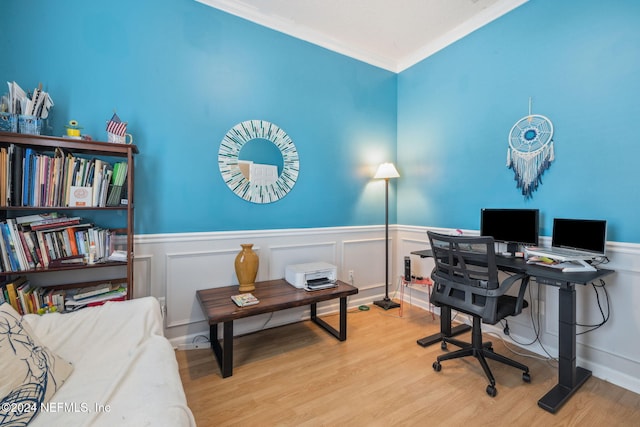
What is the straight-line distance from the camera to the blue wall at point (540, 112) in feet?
6.17

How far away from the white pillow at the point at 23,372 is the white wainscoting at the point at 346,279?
1.05m

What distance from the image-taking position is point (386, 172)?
313 cm

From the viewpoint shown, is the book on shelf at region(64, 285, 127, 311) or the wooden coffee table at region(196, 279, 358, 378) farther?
the wooden coffee table at region(196, 279, 358, 378)

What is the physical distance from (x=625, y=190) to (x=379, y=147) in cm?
216

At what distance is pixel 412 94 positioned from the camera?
3.37 metres

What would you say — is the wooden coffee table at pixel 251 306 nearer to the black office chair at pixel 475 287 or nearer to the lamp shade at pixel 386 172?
the black office chair at pixel 475 287

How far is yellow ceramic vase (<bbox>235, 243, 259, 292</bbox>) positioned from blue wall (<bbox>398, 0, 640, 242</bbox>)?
6.63 feet

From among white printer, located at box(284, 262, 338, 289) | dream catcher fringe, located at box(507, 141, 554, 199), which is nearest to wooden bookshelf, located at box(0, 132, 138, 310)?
white printer, located at box(284, 262, 338, 289)

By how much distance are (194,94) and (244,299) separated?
1774 mm

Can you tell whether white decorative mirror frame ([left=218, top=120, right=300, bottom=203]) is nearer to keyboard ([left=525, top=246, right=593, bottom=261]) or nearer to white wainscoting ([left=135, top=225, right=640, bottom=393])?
white wainscoting ([left=135, top=225, right=640, bottom=393])

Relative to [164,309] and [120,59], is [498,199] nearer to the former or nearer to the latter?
[164,309]

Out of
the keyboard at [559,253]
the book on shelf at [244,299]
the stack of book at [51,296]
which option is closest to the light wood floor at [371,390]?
the book on shelf at [244,299]

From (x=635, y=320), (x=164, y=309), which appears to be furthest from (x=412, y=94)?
(x=164, y=309)

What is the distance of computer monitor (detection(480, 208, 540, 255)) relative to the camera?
2.17 meters
